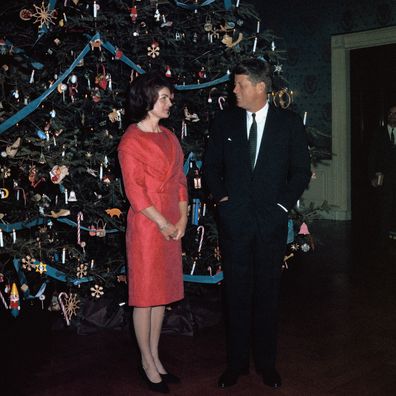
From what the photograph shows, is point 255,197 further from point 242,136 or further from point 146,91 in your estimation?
point 146,91

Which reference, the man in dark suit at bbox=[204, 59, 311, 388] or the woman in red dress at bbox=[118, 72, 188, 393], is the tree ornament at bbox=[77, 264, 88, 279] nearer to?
the woman in red dress at bbox=[118, 72, 188, 393]

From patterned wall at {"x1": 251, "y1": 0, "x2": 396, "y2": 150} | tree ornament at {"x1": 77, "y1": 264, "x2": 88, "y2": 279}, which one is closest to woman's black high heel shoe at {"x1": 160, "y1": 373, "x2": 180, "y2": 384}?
tree ornament at {"x1": 77, "y1": 264, "x2": 88, "y2": 279}

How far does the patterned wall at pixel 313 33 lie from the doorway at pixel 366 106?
38 centimetres

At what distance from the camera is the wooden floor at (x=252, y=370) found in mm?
2850

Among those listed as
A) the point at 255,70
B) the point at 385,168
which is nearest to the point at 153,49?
the point at 255,70

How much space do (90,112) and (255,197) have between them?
126cm

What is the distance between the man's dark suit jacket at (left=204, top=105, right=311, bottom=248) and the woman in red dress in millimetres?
258

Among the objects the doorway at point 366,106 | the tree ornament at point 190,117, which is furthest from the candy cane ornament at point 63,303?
the doorway at point 366,106

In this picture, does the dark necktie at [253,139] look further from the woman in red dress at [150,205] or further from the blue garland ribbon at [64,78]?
the blue garland ribbon at [64,78]

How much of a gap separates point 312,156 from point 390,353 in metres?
1.24

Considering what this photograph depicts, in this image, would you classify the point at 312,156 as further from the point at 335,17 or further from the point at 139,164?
the point at 335,17

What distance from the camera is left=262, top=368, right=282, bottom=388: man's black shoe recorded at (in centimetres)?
284

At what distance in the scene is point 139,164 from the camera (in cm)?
271

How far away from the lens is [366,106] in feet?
28.4
